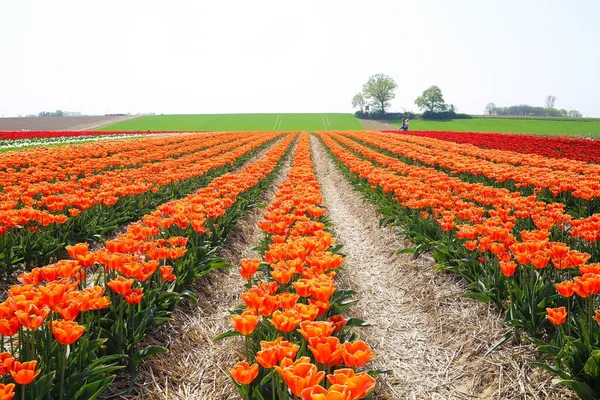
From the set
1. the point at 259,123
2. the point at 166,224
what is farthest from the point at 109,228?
the point at 259,123

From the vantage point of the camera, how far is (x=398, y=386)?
3.85m

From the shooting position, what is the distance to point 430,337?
4.77 m

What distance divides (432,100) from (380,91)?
45.8 feet

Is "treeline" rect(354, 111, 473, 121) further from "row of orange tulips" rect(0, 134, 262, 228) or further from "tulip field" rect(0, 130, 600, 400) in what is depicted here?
"tulip field" rect(0, 130, 600, 400)

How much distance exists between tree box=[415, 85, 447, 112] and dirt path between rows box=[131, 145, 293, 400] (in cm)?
10554

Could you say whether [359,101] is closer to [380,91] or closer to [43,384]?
[380,91]

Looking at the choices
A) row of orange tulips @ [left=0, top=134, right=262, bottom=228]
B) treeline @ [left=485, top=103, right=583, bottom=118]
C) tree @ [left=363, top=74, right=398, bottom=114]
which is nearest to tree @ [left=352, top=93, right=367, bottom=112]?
tree @ [left=363, top=74, right=398, bottom=114]

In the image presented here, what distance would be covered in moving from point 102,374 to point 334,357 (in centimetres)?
179

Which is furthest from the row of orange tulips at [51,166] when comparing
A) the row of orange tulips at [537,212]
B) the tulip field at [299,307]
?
the row of orange tulips at [537,212]

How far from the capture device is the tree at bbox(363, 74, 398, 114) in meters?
108

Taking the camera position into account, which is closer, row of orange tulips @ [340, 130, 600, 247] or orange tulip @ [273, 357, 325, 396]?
orange tulip @ [273, 357, 325, 396]

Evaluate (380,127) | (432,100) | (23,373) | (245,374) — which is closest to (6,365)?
(23,373)

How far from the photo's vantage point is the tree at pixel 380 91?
355 ft

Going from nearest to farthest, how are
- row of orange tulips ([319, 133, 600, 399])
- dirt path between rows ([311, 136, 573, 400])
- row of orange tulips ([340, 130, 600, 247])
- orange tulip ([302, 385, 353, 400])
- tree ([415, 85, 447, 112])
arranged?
orange tulip ([302, 385, 353, 400])
row of orange tulips ([319, 133, 600, 399])
dirt path between rows ([311, 136, 573, 400])
row of orange tulips ([340, 130, 600, 247])
tree ([415, 85, 447, 112])
